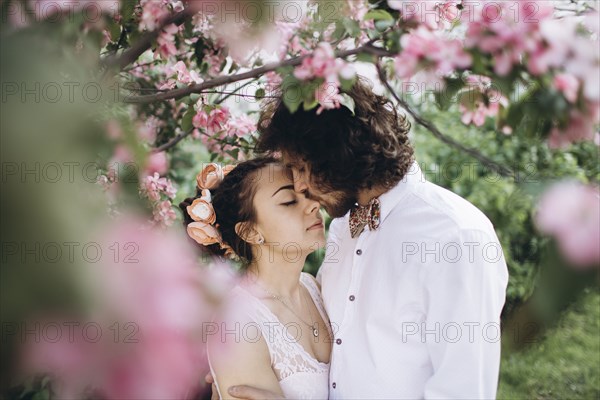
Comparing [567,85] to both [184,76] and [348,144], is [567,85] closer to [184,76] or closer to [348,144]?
[348,144]

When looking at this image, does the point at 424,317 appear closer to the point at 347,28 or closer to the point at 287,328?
the point at 287,328

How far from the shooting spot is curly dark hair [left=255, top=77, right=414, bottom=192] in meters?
2.15

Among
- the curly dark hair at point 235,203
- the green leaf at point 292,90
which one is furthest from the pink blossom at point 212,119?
the green leaf at point 292,90

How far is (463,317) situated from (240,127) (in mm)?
1207

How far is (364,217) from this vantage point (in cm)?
230

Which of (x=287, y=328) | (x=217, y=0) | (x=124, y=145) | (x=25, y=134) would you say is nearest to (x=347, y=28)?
(x=217, y=0)

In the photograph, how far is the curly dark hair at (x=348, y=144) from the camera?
2146 mm

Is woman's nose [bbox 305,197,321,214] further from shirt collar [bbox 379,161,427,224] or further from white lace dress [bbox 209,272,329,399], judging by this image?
white lace dress [bbox 209,272,329,399]

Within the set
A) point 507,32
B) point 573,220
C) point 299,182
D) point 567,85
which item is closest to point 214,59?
point 299,182

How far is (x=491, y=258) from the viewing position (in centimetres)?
196

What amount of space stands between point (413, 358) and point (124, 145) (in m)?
1.65

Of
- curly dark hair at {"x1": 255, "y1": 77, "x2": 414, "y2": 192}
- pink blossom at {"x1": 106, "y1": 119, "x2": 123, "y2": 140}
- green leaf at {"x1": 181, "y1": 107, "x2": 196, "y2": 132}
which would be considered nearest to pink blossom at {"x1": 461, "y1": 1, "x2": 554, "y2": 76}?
pink blossom at {"x1": 106, "y1": 119, "x2": 123, "y2": 140}

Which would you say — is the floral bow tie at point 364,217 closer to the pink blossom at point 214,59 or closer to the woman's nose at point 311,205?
the woman's nose at point 311,205

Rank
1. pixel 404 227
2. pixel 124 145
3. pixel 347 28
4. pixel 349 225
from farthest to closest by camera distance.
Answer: pixel 349 225 < pixel 404 227 < pixel 347 28 < pixel 124 145
